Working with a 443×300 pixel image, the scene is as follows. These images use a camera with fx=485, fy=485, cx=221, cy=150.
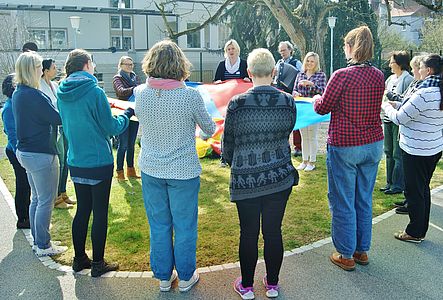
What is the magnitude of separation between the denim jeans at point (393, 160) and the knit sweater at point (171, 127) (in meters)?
3.85

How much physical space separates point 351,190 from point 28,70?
3257mm

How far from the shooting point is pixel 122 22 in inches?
1288

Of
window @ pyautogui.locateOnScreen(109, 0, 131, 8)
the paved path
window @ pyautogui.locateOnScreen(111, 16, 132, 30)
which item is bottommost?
the paved path

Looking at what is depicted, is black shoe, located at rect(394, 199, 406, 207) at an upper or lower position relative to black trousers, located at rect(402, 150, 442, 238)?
lower

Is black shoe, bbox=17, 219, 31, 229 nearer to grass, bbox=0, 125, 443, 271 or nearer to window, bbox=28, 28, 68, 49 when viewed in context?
grass, bbox=0, 125, 443, 271

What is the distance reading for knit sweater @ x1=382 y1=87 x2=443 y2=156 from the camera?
4676mm

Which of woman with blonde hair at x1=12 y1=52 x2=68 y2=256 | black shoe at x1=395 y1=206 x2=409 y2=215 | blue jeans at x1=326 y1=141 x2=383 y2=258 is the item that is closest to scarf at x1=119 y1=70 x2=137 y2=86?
woman with blonde hair at x1=12 y1=52 x2=68 y2=256

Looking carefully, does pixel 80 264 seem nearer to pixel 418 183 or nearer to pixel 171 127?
pixel 171 127

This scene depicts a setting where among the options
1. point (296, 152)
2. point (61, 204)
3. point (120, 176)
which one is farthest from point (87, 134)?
point (296, 152)

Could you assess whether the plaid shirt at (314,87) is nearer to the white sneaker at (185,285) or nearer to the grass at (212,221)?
the grass at (212,221)

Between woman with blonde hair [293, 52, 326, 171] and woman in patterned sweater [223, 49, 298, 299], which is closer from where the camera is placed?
woman in patterned sweater [223, 49, 298, 299]

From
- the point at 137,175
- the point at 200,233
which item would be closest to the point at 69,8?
the point at 137,175

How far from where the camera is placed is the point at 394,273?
4.53 metres

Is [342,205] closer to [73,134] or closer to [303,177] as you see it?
[73,134]
